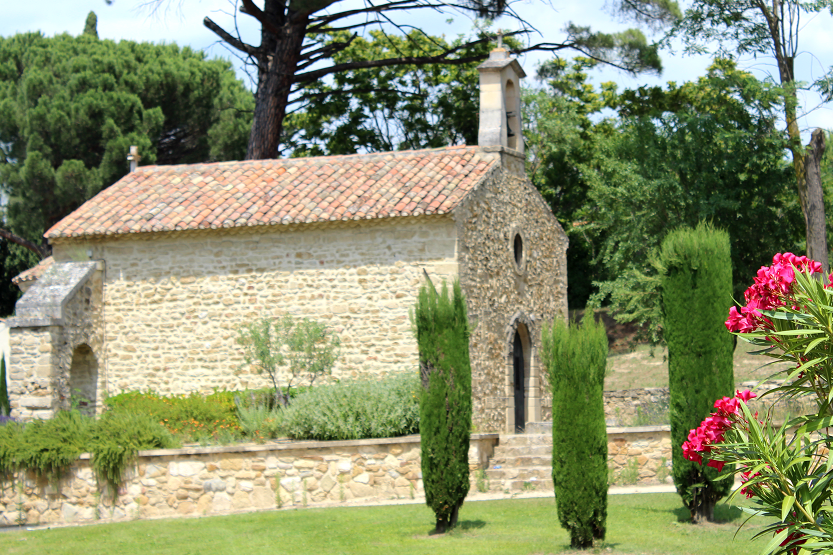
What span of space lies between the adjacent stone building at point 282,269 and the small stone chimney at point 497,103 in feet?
0.10

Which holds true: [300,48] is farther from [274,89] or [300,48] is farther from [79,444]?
[79,444]

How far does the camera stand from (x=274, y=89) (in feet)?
75.5

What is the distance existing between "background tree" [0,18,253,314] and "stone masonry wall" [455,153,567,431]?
12.8m

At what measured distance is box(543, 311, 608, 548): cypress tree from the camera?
888 centimetres

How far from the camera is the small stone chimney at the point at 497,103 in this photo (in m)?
17.5

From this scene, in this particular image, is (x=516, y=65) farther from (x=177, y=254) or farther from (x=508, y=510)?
(x=508, y=510)

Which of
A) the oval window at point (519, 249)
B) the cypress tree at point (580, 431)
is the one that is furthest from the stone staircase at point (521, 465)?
the oval window at point (519, 249)

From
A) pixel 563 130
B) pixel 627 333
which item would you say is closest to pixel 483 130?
pixel 563 130

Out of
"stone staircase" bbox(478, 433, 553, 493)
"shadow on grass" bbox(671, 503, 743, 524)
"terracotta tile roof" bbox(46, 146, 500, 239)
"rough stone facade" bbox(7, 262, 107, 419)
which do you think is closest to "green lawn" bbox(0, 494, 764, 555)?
"shadow on grass" bbox(671, 503, 743, 524)

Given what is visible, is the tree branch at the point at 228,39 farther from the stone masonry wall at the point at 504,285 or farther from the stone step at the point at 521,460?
the stone step at the point at 521,460

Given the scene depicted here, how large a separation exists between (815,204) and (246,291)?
1162 centimetres

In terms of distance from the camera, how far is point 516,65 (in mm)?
18172

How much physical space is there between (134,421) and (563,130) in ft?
61.8

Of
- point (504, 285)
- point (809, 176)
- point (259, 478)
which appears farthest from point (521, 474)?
point (809, 176)
